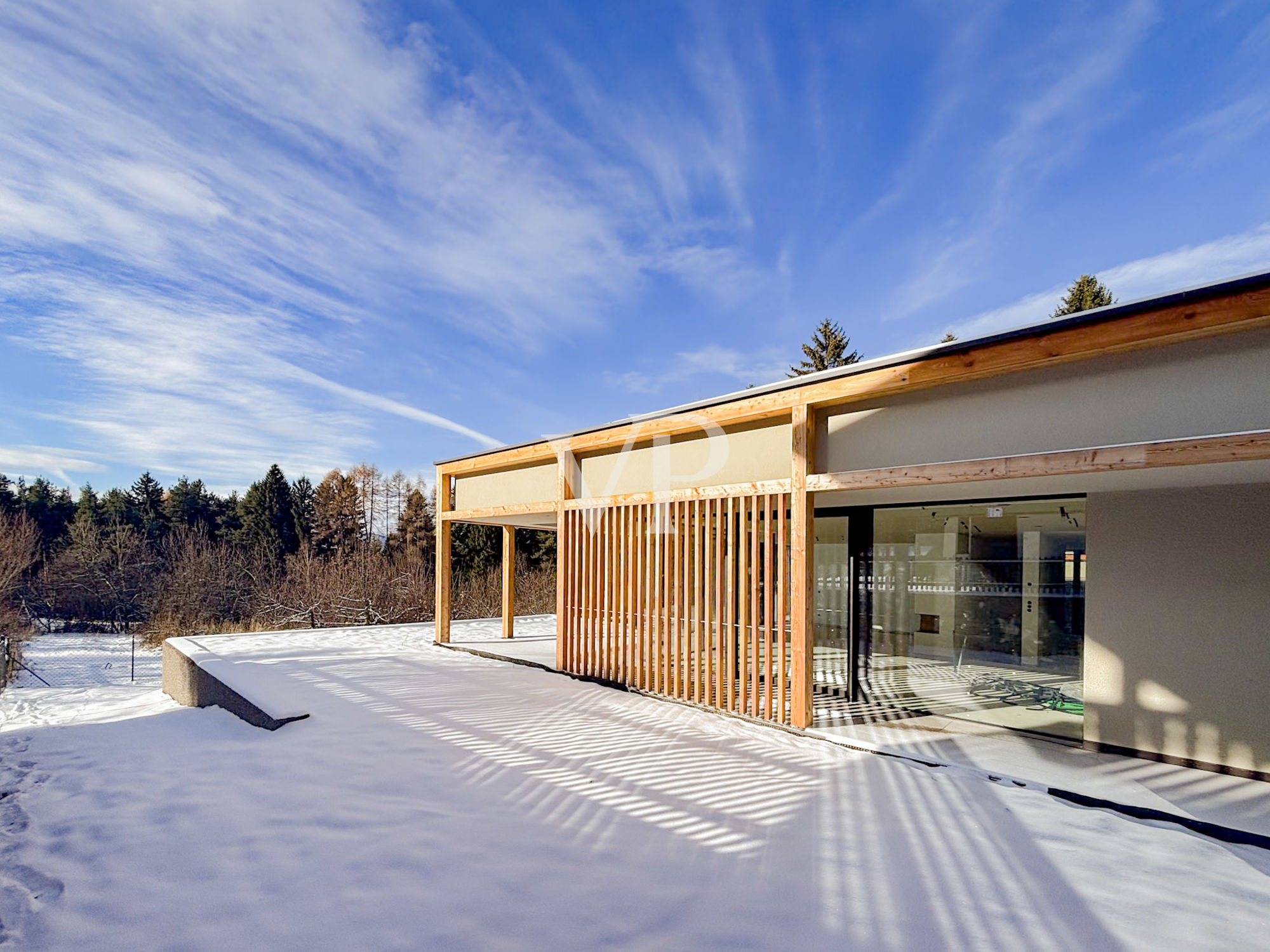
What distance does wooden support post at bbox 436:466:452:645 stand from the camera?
36.3 feet

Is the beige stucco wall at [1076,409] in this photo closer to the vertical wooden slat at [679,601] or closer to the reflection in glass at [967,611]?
the reflection in glass at [967,611]

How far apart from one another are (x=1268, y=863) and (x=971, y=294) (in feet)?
97.9

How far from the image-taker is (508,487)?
980 centimetres

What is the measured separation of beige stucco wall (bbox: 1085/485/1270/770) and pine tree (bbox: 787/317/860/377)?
2192 centimetres

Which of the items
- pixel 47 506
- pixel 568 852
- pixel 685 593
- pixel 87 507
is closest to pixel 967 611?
pixel 685 593

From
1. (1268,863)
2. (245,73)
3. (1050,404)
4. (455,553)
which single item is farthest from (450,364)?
(1268,863)

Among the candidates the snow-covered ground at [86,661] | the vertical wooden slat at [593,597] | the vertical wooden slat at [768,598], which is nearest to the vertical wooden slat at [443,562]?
the vertical wooden slat at [593,597]

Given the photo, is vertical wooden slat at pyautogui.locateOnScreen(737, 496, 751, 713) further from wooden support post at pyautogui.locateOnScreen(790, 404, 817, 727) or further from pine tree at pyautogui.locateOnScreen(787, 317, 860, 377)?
pine tree at pyautogui.locateOnScreen(787, 317, 860, 377)

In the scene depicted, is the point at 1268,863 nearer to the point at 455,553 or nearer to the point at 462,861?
the point at 462,861

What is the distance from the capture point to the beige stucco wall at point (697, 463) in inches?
243

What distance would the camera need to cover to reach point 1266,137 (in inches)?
552

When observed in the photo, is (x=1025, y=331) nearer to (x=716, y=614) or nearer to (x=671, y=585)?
(x=716, y=614)

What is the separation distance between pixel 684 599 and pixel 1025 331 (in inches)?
159

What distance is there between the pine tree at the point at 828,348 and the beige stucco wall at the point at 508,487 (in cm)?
1890
